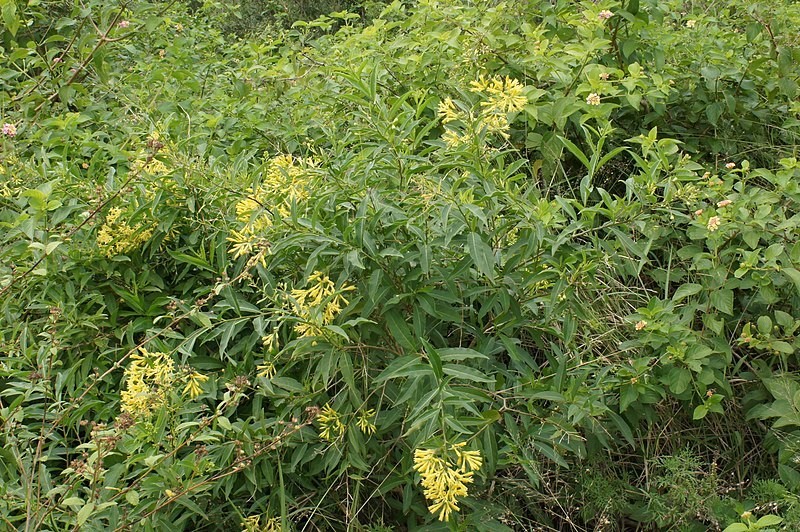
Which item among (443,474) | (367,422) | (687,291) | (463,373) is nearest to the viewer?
(443,474)

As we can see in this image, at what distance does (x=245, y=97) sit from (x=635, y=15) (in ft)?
5.08

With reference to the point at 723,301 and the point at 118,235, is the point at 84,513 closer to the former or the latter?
the point at 118,235

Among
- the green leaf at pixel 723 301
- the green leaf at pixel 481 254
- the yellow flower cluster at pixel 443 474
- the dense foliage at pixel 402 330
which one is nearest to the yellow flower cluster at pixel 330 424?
the dense foliage at pixel 402 330

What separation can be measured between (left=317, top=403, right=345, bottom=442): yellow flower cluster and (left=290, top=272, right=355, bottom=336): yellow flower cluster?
0.20m

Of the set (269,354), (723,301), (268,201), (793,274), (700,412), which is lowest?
(700,412)

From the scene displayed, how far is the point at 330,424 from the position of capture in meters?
2.06

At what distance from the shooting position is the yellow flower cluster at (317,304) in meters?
1.93

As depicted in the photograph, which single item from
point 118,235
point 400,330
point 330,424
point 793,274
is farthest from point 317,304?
point 793,274

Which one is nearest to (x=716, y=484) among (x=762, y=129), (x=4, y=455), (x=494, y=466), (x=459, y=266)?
(x=494, y=466)

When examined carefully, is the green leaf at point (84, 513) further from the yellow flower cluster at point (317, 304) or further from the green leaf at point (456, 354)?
the green leaf at point (456, 354)

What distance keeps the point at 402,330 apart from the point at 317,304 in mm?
211

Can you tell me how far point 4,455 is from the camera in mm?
1930

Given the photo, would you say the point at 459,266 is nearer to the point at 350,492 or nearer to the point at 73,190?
the point at 350,492

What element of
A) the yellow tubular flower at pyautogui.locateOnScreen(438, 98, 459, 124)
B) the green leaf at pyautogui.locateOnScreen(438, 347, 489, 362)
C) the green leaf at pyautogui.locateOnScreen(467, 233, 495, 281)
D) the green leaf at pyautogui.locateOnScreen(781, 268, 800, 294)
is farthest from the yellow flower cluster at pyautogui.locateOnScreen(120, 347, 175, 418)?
the green leaf at pyautogui.locateOnScreen(781, 268, 800, 294)
